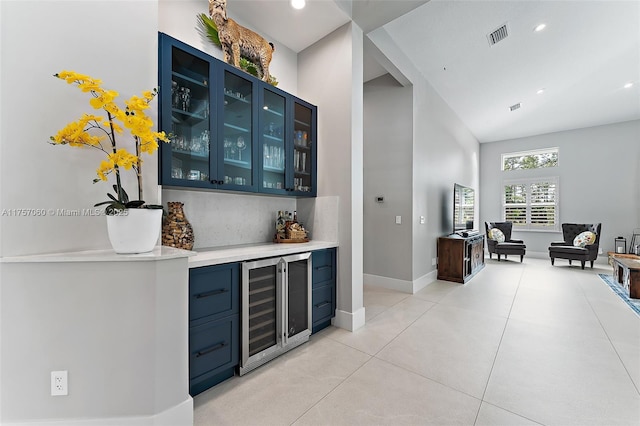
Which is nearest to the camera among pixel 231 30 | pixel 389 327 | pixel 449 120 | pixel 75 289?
pixel 75 289

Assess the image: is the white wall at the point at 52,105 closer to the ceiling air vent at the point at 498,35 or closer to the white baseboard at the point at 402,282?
the white baseboard at the point at 402,282

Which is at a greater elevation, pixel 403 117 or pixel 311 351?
pixel 403 117

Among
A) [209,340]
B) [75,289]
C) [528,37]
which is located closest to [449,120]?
[528,37]

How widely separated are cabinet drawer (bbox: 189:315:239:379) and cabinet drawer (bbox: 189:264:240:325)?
0.23 ft

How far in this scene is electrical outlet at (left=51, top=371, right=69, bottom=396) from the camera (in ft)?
4.15

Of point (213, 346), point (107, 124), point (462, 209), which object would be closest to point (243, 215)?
point (213, 346)

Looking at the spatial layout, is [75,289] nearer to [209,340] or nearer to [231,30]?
[209,340]

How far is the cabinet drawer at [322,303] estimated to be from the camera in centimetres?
251

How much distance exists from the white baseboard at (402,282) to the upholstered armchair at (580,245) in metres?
3.56

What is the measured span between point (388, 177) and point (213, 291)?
322 cm

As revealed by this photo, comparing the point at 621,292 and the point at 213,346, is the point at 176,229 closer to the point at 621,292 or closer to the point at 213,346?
the point at 213,346

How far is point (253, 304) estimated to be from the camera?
6.49 ft

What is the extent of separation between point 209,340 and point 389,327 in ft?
5.89

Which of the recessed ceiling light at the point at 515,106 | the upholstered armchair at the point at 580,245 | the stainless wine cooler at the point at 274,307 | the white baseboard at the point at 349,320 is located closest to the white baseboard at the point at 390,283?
the white baseboard at the point at 349,320
